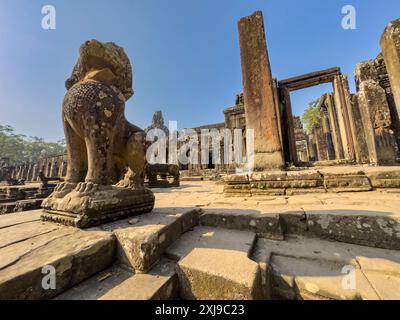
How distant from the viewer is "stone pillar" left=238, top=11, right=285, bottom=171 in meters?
3.47

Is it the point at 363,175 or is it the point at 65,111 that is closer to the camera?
the point at 65,111

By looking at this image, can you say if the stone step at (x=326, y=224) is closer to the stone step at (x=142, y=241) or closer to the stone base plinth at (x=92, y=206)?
the stone step at (x=142, y=241)

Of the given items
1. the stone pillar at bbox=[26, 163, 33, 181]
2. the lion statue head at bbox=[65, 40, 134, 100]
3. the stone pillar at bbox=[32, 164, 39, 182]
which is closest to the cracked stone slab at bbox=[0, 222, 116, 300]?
the lion statue head at bbox=[65, 40, 134, 100]

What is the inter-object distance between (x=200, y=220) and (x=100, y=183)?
1.07 meters

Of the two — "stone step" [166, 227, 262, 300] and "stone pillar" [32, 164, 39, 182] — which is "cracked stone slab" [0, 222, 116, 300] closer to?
"stone step" [166, 227, 262, 300]

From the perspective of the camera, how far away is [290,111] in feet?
19.8

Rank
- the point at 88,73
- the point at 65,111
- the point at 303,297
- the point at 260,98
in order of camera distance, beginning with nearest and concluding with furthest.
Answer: the point at 303,297 → the point at 65,111 → the point at 88,73 → the point at 260,98

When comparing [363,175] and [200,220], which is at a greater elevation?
[363,175]

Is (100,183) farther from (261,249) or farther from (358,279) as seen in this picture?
(358,279)

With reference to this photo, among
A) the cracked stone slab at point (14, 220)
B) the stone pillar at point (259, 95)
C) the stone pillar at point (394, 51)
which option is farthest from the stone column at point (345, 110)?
the cracked stone slab at point (14, 220)

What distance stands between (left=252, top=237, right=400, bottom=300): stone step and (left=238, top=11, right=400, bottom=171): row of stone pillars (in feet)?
7.54

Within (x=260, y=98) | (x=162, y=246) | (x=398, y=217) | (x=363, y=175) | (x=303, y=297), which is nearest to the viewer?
(x=303, y=297)

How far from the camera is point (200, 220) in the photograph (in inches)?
71.7
